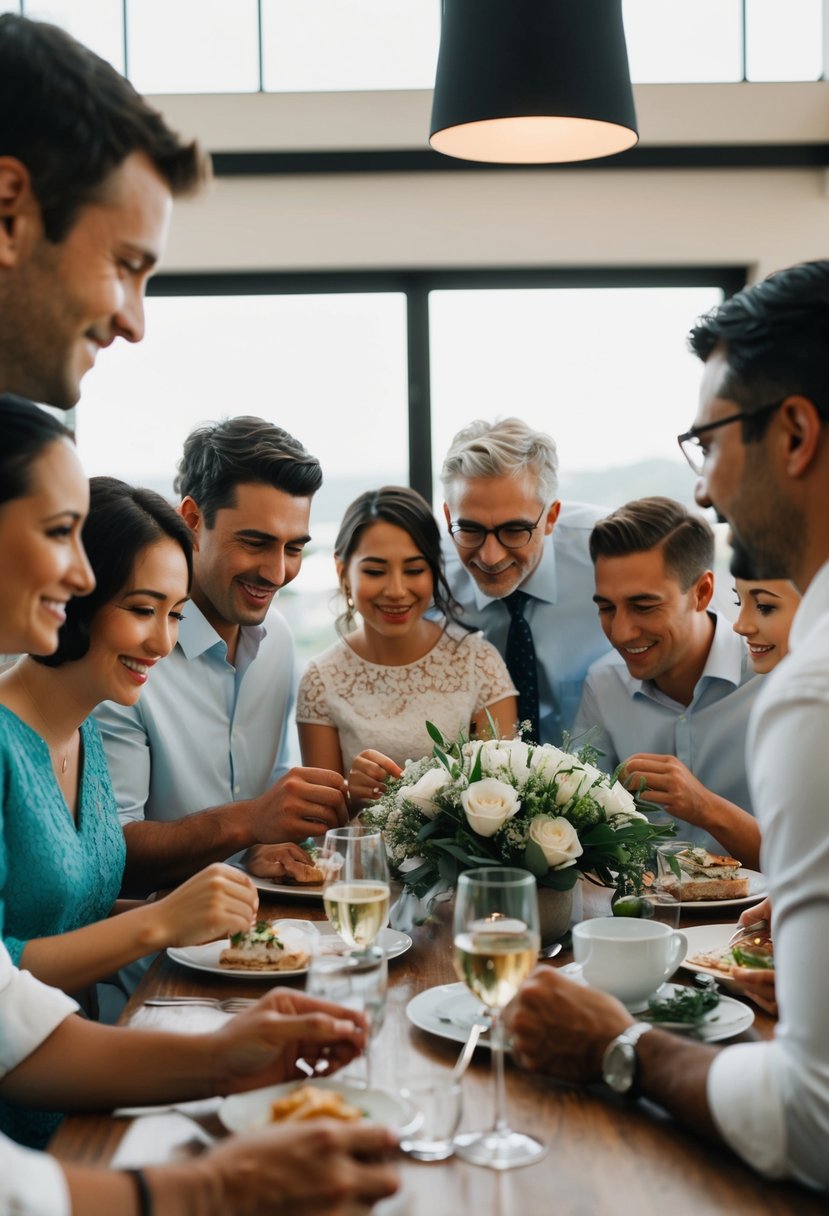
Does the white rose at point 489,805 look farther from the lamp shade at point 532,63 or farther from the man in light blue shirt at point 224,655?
the lamp shade at point 532,63

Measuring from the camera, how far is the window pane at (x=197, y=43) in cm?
555

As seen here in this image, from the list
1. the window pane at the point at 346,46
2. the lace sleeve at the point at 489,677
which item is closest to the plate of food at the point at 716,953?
the lace sleeve at the point at 489,677

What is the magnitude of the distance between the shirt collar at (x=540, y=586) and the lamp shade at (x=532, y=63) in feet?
4.55

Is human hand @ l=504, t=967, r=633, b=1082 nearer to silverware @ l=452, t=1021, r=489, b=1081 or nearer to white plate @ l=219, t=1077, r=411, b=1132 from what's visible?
silverware @ l=452, t=1021, r=489, b=1081

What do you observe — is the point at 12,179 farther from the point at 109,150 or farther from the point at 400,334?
the point at 400,334

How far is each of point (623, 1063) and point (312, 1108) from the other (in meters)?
0.37

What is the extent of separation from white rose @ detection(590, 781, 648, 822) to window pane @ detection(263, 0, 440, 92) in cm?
437

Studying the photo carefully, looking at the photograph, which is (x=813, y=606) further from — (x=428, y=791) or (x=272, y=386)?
(x=272, y=386)

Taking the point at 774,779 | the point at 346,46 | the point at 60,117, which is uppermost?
the point at 346,46

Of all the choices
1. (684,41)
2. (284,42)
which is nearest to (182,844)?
(284,42)

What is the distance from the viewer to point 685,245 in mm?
5605

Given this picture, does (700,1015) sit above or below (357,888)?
below

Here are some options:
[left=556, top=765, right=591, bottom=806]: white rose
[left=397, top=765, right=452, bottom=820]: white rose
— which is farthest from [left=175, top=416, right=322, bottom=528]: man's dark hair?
[left=556, top=765, right=591, bottom=806]: white rose

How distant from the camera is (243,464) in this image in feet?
10.1
